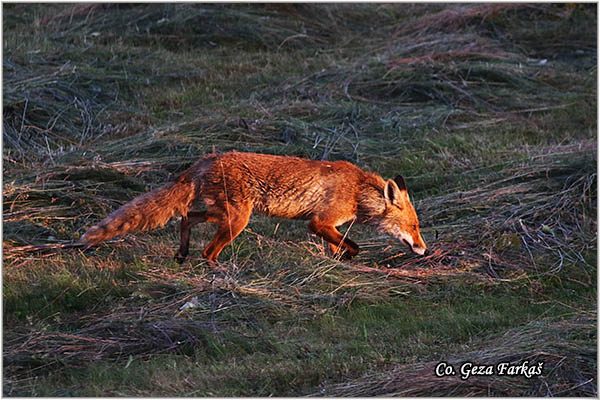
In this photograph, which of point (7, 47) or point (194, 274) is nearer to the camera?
point (194, 274)

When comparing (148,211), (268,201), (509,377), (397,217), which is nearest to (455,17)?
(397,217)

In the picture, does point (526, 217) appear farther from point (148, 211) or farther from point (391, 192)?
point (148, 211)

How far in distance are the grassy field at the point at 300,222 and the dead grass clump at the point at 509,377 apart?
0.02m

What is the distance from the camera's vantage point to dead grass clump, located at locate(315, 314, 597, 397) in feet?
16.0

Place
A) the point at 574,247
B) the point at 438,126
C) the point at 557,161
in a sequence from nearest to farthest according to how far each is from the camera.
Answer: the point at 574,247 < the point at 557,161 < the point at 438,126

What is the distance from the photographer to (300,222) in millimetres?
8758

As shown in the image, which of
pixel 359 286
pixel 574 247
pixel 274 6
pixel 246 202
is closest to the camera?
pixel 359 286

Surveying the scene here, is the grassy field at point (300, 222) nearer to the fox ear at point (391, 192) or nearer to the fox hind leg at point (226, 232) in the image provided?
the fox hind leg at point (226, 232)

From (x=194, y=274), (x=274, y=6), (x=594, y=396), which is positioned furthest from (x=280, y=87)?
(x=594, y=396)

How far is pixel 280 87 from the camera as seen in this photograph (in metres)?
12.8

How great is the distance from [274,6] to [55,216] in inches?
396

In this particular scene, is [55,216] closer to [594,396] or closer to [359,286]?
[359,286]

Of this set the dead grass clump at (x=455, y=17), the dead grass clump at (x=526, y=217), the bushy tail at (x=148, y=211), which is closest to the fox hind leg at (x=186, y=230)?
the bushy tail at (x=148, y=211)

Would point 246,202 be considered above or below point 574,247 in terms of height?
above
